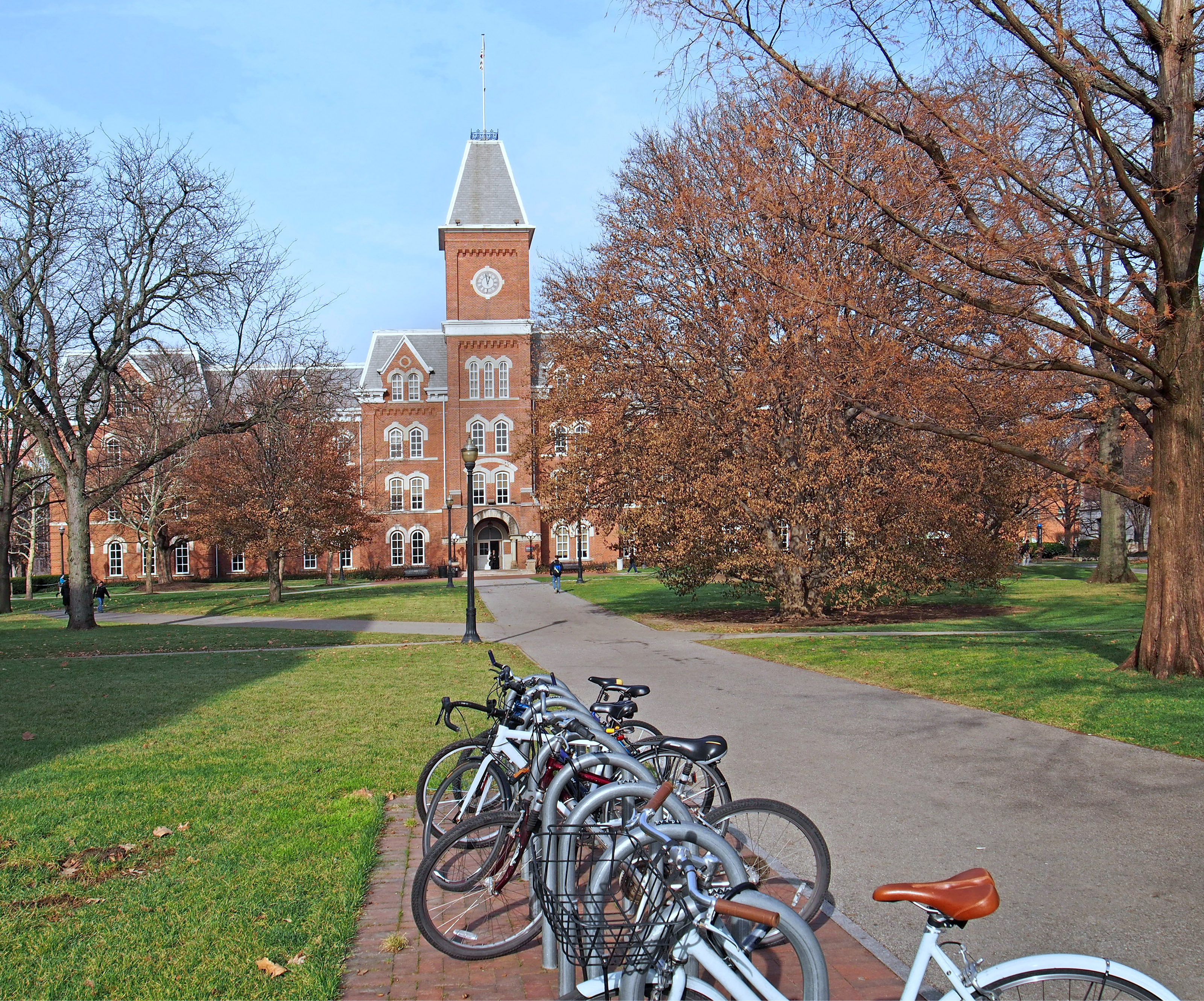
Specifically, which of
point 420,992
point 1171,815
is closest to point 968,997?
point 420,992

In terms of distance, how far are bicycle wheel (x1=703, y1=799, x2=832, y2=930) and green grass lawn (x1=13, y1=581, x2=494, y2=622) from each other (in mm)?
22237

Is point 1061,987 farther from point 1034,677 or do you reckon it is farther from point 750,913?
point 1034,677

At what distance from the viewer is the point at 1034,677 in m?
12.8

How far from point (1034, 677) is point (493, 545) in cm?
5623

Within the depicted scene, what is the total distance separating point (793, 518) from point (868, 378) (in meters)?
5.62

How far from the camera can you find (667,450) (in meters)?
23.0

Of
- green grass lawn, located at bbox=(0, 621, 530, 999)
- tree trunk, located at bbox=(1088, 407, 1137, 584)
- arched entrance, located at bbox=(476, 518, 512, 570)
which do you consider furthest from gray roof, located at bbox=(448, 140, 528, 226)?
green grass lawn, located at bbox=(0, 621, 530, 999)

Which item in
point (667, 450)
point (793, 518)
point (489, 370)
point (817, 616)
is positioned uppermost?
point (489, 370)

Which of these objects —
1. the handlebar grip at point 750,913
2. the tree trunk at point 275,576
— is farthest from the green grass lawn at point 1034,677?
the tree trunk at point 275,576

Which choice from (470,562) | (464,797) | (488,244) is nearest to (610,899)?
(464,797)

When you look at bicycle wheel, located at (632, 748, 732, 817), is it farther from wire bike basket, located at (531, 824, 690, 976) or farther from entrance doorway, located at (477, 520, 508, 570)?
entrance doorway, located at (477, 520, 508, 570)

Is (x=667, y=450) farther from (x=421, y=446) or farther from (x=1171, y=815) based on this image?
(x=421, y=446)

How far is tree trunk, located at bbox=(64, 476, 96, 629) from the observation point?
2448 centimetres

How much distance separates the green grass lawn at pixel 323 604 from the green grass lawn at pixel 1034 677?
12.5 metres
